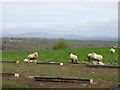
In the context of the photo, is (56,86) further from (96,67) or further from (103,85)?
(96,67)

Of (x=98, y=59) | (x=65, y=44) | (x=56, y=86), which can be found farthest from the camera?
(x=65, y=44)

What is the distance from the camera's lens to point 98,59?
1819cm

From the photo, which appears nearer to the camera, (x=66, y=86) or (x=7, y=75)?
(x=66, y=86)

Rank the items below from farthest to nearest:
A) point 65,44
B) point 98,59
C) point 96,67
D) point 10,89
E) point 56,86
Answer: point 65,44 < point 98,59 < point 96,67 < point 56,86 < point 10,89

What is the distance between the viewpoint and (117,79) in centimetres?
1105

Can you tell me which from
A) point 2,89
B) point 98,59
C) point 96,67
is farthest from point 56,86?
point 98,59

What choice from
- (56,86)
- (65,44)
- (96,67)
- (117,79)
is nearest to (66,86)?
(56,86)

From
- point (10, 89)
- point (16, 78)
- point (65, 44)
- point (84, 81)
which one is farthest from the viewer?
point (65, 44)

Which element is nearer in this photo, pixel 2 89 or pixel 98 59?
pixel 2 89

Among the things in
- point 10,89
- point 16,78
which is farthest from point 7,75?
→ point 10,89

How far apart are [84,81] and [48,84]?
1684 millimetres

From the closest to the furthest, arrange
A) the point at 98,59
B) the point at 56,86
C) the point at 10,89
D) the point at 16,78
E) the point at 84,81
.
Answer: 1. the point at 10,89
2. the point at 56,86
3. the point at 84,81
4. the point at 16,78
5. the point at 98,59

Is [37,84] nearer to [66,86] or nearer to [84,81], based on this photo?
[66,86]

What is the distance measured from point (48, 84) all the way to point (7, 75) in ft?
9.78
